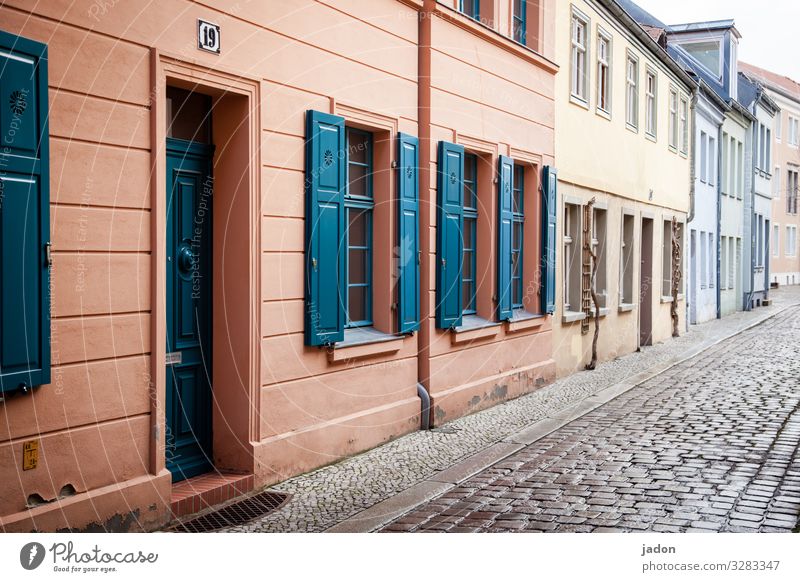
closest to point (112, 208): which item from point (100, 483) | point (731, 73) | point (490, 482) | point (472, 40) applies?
point (100, 483)

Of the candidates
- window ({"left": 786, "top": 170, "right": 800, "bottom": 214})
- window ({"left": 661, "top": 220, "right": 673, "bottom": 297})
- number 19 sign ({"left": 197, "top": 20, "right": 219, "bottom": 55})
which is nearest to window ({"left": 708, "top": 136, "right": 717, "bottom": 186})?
window ({"left": 661, "top": 220, "right": 673, "bottom": 297})

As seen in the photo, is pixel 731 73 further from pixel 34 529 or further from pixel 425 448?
pixel 34 529

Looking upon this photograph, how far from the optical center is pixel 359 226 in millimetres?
9289

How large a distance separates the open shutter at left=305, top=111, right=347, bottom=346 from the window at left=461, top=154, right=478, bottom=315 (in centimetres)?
331

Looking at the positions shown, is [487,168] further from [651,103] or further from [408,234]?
[651,103]

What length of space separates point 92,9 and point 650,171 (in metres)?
16.5

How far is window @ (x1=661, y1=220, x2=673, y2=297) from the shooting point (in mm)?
22172

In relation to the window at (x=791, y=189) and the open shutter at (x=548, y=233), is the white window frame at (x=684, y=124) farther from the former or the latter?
the window at (x=791, y=189)

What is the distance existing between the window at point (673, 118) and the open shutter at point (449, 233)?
13.0 metres

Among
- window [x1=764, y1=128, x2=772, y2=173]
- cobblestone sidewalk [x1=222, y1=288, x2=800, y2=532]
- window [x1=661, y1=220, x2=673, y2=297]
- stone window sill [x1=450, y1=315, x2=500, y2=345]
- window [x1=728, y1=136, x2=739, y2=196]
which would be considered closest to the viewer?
cobblestone sidewalk [x1=222, y1=288, x2=800, y2=532]

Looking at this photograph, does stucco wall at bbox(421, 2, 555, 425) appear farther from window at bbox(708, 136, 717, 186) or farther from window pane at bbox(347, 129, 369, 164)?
window at bbox(708, 136, 717, 186)

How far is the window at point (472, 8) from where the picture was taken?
1132 centimetres

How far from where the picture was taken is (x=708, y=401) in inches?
473

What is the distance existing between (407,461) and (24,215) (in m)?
4.35
